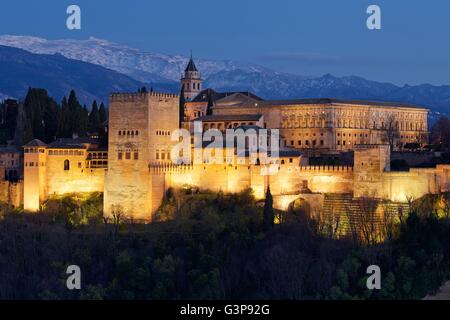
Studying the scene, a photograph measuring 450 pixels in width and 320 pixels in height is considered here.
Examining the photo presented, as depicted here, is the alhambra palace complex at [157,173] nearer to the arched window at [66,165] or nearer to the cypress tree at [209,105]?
the arched window at [66,165]

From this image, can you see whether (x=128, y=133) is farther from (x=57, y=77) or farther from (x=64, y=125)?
(x=57, y=77)

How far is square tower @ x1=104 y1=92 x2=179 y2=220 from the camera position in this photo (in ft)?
134

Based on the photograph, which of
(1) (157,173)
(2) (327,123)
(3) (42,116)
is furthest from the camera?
(2) (327,123)

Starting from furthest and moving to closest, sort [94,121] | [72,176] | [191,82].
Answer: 1. [191,82]
2. [94,121]
3. [72,176]

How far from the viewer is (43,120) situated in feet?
167

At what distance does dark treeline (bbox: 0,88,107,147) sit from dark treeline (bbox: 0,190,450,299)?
29.1 feet

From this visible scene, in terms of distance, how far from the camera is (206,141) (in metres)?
44.3

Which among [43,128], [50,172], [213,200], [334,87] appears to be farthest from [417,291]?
[334,87]

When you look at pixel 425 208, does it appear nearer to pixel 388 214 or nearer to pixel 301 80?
pixel 388 214

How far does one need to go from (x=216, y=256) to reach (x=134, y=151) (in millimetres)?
6349

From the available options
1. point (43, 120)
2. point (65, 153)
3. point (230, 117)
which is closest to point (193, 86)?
point (230, 117)

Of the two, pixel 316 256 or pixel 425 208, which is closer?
pixel 316 256

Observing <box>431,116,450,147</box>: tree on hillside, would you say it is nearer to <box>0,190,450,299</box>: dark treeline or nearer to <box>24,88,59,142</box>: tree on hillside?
<box>0,190,450,299</box>: dark treeline

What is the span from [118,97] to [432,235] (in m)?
13.3
